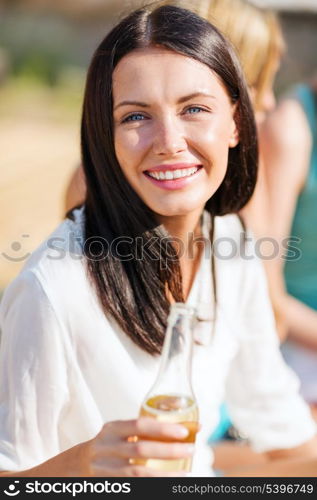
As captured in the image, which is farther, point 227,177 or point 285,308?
point 285,308

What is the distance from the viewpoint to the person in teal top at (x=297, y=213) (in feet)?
9.73

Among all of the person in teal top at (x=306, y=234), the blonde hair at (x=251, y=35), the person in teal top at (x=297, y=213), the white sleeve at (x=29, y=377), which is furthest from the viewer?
the person in teal top at (x=306, y=234)

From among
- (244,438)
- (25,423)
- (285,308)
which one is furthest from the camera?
(285,308)

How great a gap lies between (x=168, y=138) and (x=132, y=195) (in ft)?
0.59

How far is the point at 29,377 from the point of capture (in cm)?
159

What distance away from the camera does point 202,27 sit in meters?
1.71

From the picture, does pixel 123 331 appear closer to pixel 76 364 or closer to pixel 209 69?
pixel 76 364

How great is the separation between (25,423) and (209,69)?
0.80 m

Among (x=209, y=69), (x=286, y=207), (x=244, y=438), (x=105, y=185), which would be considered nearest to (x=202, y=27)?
(x=209, y=69)

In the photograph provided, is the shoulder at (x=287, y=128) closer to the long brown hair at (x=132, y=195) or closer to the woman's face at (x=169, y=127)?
the long brown hair at (x=132, y=195)

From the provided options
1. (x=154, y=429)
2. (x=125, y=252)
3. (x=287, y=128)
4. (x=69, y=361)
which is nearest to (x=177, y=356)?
(x=154, y=429)

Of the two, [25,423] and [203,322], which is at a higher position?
[203,322]

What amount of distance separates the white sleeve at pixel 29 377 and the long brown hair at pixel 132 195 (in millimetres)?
158

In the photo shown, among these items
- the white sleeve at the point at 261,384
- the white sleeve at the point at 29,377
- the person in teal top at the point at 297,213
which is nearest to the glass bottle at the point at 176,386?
the white sleeve at the point at 29,377
